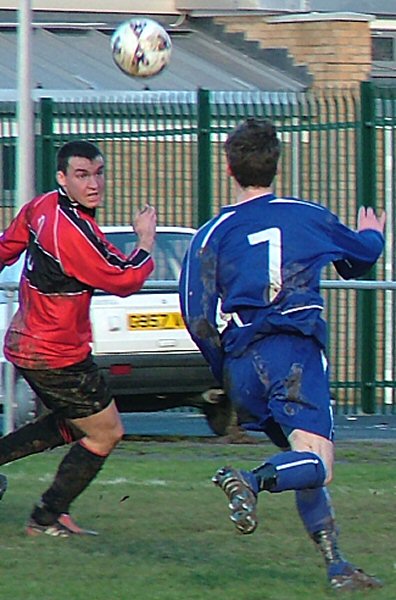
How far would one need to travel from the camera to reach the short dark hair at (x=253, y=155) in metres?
6.22

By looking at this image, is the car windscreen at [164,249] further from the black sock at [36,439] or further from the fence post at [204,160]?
the black sock at [36,439]

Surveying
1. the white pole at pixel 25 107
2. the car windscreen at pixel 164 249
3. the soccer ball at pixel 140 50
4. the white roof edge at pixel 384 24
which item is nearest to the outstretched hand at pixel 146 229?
the white pole at pixel 25 107

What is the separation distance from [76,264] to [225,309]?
42.0 inches

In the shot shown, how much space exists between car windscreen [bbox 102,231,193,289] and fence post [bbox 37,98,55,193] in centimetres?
197

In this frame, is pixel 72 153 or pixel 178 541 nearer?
pixel 72 153

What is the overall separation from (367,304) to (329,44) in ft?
21.2

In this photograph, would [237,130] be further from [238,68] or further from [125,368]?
[238,68]

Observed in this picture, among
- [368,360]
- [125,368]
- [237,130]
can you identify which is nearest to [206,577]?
[237,130]

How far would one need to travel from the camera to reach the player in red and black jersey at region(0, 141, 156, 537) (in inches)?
280

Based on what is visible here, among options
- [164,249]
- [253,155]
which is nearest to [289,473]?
[253,155]

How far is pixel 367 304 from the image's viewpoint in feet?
50.2

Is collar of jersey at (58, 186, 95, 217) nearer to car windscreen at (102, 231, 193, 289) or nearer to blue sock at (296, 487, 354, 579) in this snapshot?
blue sock at (296, 487, 354, 579)

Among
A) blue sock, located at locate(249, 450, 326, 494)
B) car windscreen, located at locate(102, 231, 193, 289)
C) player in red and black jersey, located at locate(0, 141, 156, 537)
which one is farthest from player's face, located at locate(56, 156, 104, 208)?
car windscreen, located at locate(102, 231, 193, 289)

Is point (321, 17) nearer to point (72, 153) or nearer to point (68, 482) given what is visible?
point (72, 153)
